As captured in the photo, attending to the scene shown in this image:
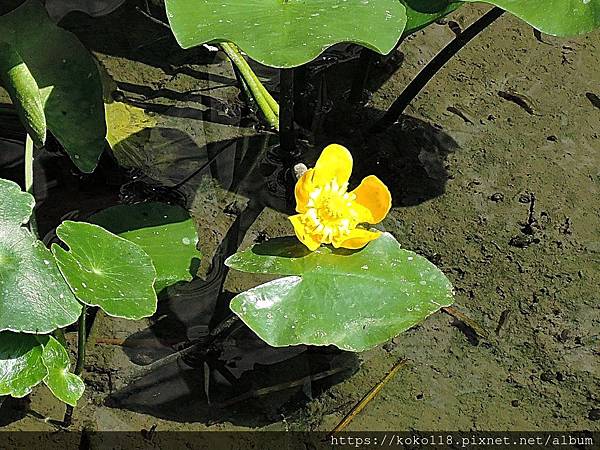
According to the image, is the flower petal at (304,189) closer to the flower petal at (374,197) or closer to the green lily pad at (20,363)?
the flower petal at (374,197)

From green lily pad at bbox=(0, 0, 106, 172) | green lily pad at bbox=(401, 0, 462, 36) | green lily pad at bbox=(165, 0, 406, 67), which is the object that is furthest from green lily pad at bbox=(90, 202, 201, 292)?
green lily pad at bbox=(401, 0, 462, 36)

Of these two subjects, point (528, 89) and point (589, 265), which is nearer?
point (589, 265)

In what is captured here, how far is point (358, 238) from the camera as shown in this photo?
1.64m

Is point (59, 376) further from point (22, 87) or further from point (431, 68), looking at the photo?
point (431, 68)

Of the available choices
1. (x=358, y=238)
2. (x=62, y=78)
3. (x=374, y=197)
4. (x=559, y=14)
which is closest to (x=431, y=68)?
(x=559, y=14)

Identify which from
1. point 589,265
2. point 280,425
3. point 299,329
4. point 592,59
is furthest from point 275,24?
point 592,59

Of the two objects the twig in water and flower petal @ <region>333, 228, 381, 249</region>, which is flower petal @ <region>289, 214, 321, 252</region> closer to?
flower petal @ <region>333, 228, 381, 249</region>

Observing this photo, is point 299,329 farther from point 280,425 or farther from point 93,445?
point 93,445

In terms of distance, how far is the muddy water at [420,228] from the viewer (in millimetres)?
1891

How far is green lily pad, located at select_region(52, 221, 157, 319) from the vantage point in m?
1.53

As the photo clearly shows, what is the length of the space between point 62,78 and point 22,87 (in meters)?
0.19

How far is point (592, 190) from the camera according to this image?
2.30 m

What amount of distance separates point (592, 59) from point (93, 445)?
6.23ft

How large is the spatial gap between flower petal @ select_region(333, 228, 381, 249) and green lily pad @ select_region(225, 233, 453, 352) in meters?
0.03
